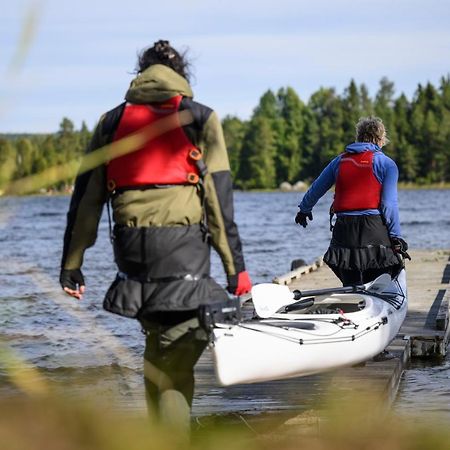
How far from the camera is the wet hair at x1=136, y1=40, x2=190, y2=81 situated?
434 cm

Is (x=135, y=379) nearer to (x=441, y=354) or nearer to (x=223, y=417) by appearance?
(x=223, y=417)

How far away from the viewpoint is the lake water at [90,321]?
4.35m

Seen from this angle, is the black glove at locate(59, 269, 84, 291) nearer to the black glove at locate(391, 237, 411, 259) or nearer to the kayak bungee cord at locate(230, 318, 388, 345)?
the kayak bungee cord at locate(230, 318, 388, 345)

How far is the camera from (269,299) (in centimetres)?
683

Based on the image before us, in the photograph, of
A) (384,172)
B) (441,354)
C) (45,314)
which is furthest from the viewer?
(45,314)

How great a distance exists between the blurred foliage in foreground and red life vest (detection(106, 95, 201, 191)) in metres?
1.79

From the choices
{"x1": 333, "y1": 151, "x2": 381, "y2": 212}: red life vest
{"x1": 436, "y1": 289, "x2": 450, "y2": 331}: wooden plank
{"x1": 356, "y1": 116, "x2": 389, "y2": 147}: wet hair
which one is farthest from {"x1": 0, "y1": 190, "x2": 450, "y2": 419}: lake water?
{"x1": 356, "y1": 116, "x2": 389, "y2": 147}: wet hair

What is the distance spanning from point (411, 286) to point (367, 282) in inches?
279

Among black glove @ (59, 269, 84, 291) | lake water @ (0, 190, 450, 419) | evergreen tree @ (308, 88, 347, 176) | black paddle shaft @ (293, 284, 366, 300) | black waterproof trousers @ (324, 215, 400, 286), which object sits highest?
evergreen tree @ (308, 88, 347, 176)

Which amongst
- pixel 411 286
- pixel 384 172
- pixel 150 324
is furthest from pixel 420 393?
pixel 411 286

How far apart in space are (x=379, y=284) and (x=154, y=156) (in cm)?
365

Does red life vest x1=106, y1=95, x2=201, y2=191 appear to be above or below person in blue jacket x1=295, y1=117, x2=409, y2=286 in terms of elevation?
above

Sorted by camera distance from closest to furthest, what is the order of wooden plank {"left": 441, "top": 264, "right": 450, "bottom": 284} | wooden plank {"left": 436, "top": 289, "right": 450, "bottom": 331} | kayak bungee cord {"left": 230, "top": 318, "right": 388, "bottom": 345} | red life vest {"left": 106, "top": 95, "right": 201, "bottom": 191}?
1. red life vest {"left": 106, "top": 95, "right": 201, "bottom": 191}
2. kayak bungee cord {"left": 230, "top": 318, "right": 388, "bottom": 345}
3. wooden plank {"left": 436, "top": 289, "right": 450, "bottom": 331}
4. wooden plank {"left": 441, "top": 264, "right": 450, "bottom": 284}

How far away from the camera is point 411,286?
14578 millimetres
